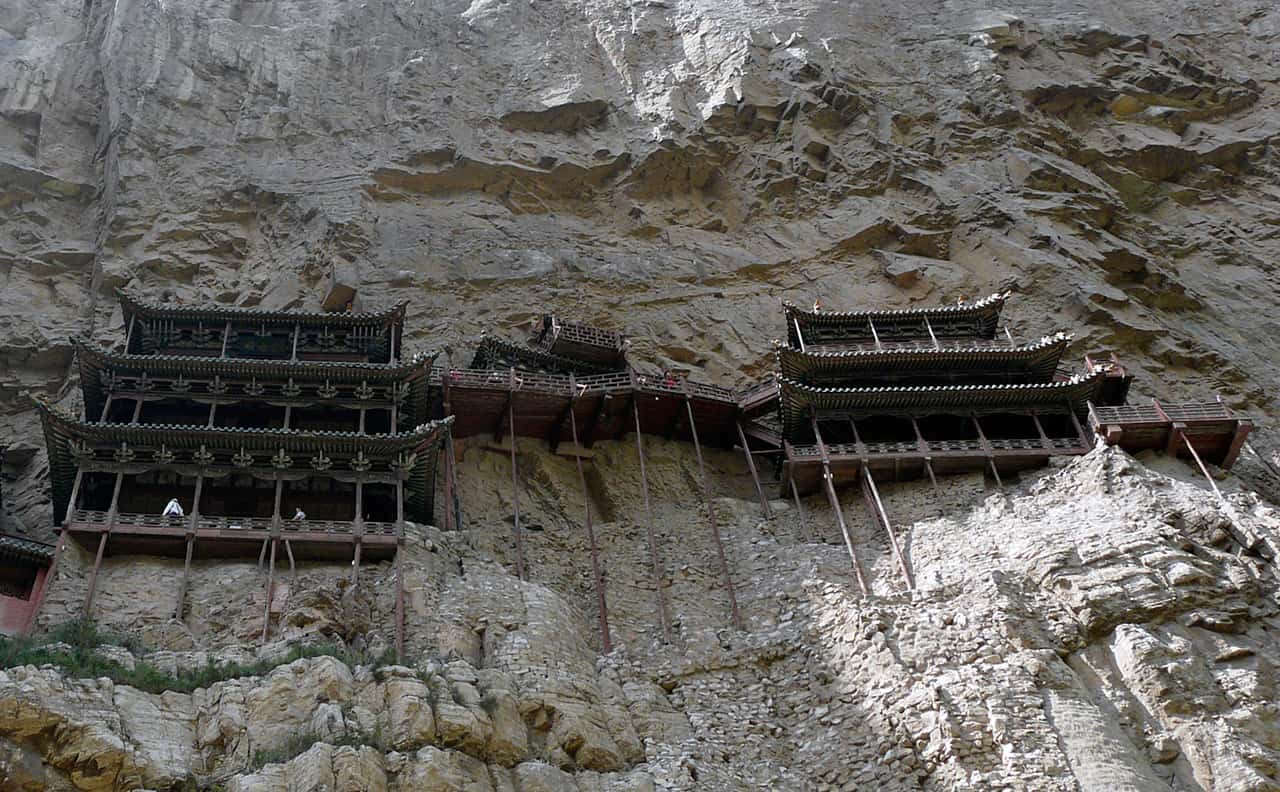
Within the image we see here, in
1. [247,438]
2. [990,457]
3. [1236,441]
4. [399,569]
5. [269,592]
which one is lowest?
[269,592]

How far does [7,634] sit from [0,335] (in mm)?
16410

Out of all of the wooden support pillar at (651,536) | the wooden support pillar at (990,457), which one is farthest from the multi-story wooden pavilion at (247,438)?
the wooden support pillar at (990,457)

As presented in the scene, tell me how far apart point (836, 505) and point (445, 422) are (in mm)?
9291

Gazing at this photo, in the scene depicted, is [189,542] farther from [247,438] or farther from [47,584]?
[247,438]

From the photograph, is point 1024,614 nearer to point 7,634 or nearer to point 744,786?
point 744,786

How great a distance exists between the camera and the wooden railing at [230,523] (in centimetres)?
2445

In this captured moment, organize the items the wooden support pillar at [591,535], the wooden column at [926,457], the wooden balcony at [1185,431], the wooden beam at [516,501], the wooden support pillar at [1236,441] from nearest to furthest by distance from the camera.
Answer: the wooden support pillar at [591,535], the wooden beam at [516,501], the wooden support pillar at [1236,441], the wooden balcony at [1185,431], the wooden column at [926,457]

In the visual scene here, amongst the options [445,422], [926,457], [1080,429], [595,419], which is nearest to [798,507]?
[926,457]

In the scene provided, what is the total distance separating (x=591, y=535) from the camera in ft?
90.8

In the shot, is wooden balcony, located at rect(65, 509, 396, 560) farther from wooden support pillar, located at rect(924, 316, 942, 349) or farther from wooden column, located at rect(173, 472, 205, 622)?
wooden support pillar, located at rect(924, 316, 942, 349)

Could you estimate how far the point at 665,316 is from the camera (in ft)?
128

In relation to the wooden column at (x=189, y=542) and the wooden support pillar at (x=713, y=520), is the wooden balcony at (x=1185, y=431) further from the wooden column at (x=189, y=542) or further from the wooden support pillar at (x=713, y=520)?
the wooden column at (x=189, y=542)

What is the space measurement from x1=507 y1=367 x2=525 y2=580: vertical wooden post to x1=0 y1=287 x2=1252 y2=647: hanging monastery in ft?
0.27

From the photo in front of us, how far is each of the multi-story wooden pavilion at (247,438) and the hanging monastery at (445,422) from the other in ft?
0.15
